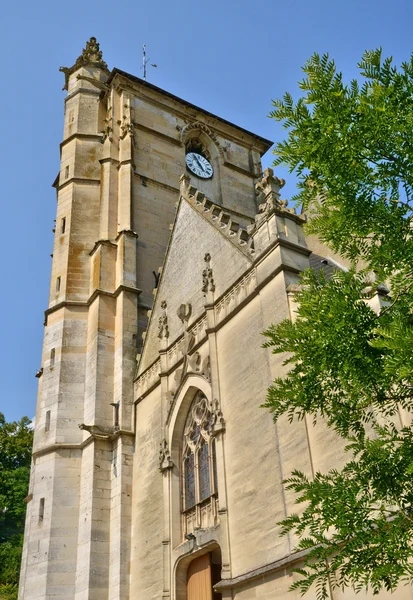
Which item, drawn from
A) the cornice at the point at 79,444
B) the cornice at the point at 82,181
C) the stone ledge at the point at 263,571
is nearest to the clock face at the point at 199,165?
the cornice at the point at 82,181

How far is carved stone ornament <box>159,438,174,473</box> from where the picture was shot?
1554 cm

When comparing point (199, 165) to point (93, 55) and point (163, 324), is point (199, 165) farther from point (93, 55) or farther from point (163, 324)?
point (163, 324)

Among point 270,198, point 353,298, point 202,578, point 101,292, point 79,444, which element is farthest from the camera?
point 101,292

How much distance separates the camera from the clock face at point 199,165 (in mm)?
27016

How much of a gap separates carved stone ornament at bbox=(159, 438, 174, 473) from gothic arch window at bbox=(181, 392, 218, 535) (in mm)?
342

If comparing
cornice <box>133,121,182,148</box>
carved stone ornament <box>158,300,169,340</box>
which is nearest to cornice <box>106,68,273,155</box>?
cornice <box>133,121,182,148</box>

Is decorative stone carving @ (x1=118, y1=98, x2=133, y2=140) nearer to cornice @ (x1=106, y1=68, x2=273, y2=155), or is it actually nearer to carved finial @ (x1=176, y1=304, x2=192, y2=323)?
cornice @ (x1=106, y1=68, x2=273, y2=155)

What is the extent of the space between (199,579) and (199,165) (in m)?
17.9

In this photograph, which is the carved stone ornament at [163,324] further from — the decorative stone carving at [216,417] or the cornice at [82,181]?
the cornice at [82,181]

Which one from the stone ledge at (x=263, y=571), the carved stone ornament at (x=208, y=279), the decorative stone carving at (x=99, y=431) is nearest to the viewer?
the stone ledge at (x=263, y=571)

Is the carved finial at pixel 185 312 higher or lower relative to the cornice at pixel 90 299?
lower

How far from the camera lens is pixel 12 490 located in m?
39.2

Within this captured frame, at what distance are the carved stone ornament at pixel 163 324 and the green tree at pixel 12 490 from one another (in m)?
19.5

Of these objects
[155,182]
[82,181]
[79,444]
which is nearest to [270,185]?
[79,444]
